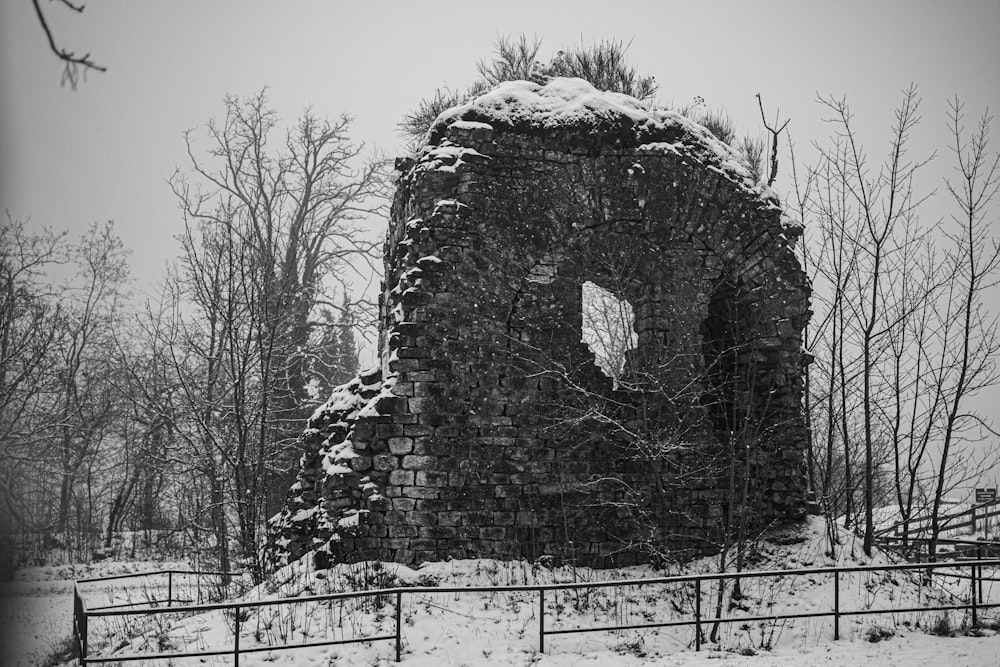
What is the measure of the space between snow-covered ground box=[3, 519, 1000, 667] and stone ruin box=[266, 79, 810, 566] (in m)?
0.44

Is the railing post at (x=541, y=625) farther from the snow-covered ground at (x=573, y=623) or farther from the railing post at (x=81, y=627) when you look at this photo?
the railing post at (x=81, y=627)

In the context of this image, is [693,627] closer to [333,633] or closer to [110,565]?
[333,633]

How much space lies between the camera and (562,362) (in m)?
11.1

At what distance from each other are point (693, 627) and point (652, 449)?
7.04 ft

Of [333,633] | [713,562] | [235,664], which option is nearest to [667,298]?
[713,562]

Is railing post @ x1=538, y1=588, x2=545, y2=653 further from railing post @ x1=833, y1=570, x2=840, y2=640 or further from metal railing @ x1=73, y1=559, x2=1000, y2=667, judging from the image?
railing post @ x1=833, y1=570, x2=840, y2=640

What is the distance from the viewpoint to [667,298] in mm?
11375

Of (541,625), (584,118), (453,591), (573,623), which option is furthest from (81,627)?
(584,118)

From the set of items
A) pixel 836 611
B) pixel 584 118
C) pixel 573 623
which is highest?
pixel 584 118

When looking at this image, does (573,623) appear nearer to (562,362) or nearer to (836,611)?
(836,611)

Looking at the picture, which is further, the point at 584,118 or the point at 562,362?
the point at 584,118

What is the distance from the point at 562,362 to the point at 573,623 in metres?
3.30

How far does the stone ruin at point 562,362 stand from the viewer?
33.8ft

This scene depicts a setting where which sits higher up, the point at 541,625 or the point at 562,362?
the point at 562,362
